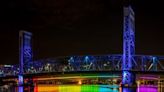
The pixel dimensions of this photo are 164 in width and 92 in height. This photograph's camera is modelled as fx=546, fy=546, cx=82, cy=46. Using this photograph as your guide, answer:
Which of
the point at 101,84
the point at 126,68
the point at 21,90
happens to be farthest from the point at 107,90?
the point at 126,68

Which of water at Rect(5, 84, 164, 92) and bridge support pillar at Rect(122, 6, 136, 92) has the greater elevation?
bridge support pillar at Rect(122, 6, 136, 92)

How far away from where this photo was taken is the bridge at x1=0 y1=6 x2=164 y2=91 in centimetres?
7675

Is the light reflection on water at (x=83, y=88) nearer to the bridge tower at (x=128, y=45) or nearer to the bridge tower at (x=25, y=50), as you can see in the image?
the bridge tower at (x=25, y=50)

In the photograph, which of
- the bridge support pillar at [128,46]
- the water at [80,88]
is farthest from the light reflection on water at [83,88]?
the bridge support pillar at [128,46]

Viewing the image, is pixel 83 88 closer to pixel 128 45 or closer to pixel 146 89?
pixel 146 89

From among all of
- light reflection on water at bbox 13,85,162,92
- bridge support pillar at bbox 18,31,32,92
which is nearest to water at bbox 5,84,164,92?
light reflection on water at bbox 13,85,162,92

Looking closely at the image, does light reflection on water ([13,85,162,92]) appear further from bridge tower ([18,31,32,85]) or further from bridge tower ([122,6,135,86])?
bridge tower ([122,6,135,86])

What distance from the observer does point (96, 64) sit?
3839 inches

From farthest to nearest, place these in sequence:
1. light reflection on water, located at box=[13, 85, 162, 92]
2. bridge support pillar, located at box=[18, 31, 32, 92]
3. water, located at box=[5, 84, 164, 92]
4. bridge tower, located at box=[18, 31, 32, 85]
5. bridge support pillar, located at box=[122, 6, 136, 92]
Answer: bridge tower, located at box=[18, 31, 32, 85] < bridge support pillar, located at box=[18, 31, 32, 92] < light reflection on water, located at box=[13, 85, 162, 92] < water, located at box=[5, 84, 164, 92] < bridge support pillar, located at box=[122, 6, 136, 92]

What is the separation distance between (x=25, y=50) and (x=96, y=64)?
17176 millimetres

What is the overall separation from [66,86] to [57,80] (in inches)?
211

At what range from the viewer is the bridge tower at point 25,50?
10450 cm

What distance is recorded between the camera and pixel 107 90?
3885 inches

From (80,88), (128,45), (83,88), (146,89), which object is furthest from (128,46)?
(83,88)
